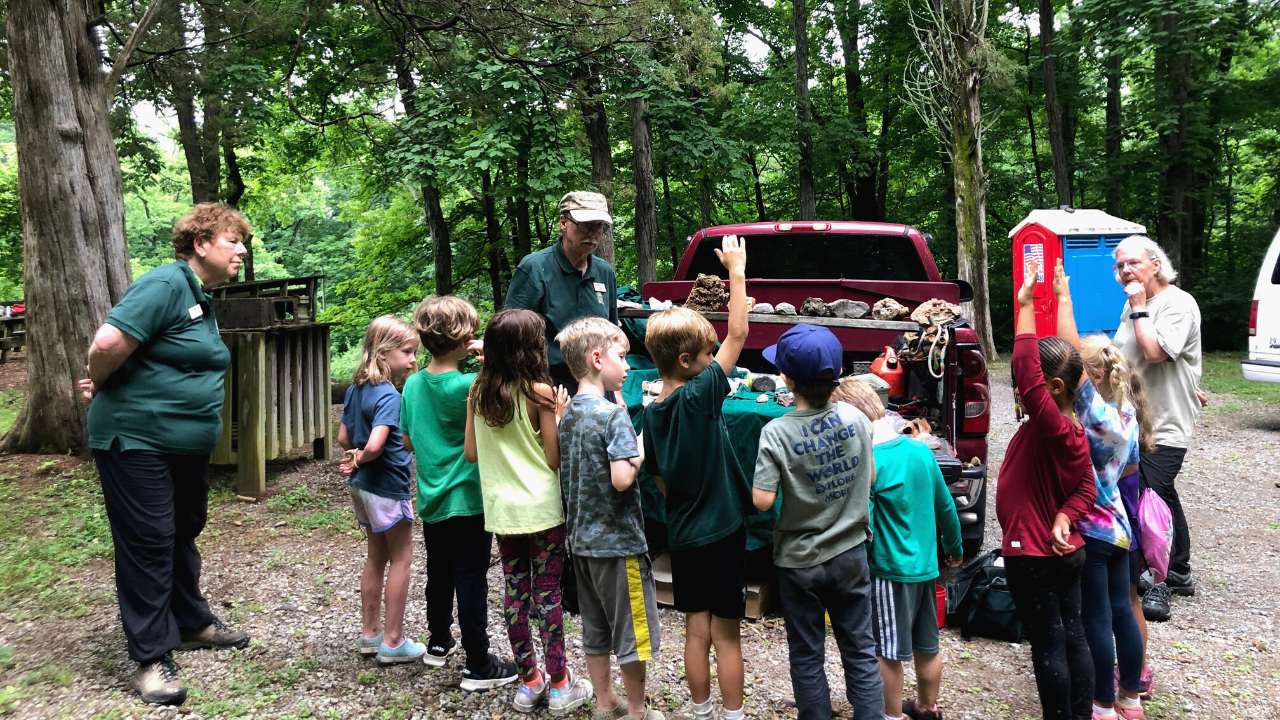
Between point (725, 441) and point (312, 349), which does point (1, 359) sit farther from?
point (725, 441)

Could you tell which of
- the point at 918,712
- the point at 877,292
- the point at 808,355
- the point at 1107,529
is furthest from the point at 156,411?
the point at 877,292

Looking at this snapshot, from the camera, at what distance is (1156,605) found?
13.8 ft

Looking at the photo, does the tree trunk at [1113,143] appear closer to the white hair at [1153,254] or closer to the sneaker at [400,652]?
the white hair at [1153,254]

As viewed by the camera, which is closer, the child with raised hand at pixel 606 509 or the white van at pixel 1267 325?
the child with raised hand at pixel 606 509

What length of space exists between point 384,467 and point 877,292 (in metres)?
3.60

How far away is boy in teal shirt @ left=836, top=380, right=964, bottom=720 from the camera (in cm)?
299

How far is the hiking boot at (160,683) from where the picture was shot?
10.5ft

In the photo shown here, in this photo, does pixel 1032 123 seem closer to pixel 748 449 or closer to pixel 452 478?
pixel 748 449

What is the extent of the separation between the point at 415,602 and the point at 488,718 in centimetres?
131

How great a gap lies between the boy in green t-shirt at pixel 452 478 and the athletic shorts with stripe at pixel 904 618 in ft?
4.90

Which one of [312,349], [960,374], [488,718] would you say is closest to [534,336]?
[488,718]

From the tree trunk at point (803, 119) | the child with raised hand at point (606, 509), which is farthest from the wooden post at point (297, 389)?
the tree trunk at point (803, 119)

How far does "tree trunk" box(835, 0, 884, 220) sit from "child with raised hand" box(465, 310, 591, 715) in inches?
758

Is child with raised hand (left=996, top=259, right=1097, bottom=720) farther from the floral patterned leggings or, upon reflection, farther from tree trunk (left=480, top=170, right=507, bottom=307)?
tree trunk (left=480, top=170, right=507, bottom=307)
